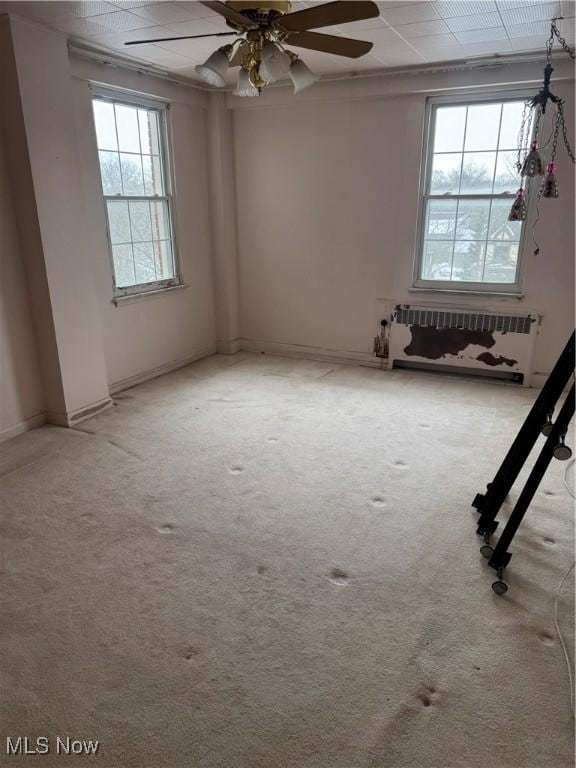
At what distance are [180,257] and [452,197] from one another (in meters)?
2.67

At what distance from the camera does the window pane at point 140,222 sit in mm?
4719

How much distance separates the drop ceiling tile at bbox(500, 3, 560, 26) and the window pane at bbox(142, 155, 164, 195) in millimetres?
3048

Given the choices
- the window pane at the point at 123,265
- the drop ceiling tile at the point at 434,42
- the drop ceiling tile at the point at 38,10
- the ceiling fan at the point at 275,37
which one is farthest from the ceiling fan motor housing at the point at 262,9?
the window pane at the point at 123,265

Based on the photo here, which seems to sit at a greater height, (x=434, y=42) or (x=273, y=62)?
(x=434, y=42)

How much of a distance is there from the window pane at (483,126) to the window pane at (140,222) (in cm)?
296

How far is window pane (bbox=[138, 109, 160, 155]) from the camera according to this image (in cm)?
471

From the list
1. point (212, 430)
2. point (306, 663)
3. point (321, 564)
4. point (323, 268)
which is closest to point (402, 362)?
point (323, 268)

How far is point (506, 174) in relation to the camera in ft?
14.9

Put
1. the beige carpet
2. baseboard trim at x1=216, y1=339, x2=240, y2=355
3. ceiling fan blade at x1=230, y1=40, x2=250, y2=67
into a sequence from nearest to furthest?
1. the beige carpet
2. ceiling fan blade at x1=230, y1=40, x2=250, y2=67
3. baseboard trim at x1=216, y1=339, x2=240, y2=355

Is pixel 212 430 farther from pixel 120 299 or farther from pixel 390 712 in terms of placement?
pixel 390 712

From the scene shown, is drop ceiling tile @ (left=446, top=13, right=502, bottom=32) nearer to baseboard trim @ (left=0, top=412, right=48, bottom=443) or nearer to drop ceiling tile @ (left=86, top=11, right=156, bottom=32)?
drop ceiling tile @ (left=86, top=11, right=156, bottom=32)

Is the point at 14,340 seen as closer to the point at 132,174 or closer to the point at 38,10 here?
the point at 132,174

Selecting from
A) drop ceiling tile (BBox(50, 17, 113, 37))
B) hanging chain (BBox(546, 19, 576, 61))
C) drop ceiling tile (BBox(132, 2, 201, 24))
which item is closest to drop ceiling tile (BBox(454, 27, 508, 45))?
hanging chain (BBox(546, 19, 576, 61))

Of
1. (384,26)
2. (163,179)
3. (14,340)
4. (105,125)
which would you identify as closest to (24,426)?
(14,340)
